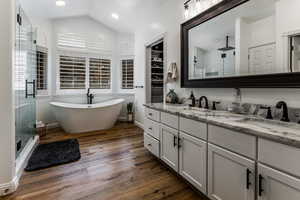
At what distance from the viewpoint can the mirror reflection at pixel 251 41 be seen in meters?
1.44

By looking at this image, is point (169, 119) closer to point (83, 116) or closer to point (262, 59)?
point (262, 59)

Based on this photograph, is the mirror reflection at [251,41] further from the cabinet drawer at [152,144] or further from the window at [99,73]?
the window at [99,73]

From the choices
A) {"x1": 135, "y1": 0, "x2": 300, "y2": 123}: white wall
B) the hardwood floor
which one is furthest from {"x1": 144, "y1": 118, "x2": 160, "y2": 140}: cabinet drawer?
{"x1": 135, "y1": 0, "x2": 300, "y2": 123}: white wall

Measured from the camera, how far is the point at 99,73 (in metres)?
5.30

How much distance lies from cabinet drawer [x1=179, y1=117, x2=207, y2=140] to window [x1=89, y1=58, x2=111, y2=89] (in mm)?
3913

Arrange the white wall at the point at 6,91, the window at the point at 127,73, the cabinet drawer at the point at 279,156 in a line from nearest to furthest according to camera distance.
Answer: the cabinet drawer at the point at 279,156 → the white wall at the point at 6,91 → the window at the point at 127,73

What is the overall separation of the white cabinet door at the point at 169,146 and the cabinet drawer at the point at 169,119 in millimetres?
56

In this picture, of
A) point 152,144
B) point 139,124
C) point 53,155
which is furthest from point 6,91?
point 139,124

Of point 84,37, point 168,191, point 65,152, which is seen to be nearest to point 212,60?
point 168,191

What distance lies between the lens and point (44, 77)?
14.4 feet

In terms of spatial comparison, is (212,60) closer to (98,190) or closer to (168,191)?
(168,191)

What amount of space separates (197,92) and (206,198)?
136 cm

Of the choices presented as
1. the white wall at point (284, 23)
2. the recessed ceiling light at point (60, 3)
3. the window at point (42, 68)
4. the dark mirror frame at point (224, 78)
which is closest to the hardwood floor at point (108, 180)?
the dark mirror frame at point (224, 78)

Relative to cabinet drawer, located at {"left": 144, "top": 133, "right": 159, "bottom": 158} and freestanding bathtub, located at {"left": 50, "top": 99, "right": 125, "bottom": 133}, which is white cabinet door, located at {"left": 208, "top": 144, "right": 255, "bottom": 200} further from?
freestanding bathtub, located at {"left": 50, "top": 99, "right": 125, "bottom": 133}
